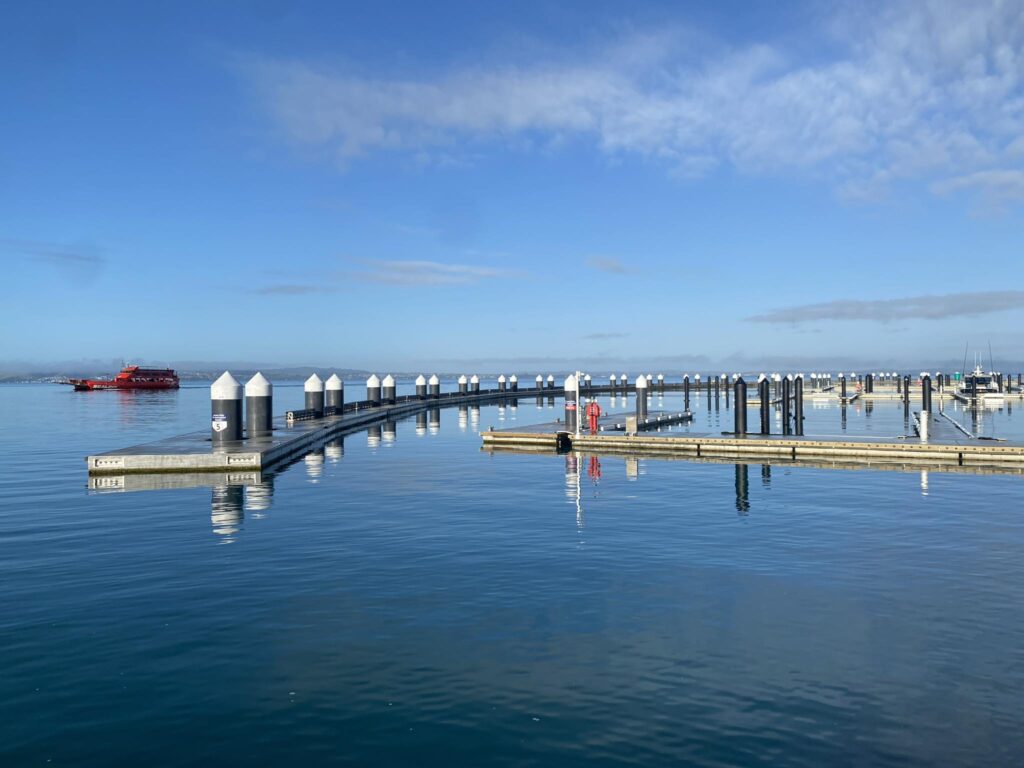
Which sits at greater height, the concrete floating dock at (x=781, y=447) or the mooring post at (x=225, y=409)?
the mooring post at (x=225, y=409)

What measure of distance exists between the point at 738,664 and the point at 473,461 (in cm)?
2225

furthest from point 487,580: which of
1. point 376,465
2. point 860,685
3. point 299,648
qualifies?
point 376,465

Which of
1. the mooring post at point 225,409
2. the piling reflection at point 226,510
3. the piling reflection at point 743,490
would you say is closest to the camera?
the piling reflection at point 226,510

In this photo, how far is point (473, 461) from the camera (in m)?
30.9

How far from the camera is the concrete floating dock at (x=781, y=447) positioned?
26.7 meters

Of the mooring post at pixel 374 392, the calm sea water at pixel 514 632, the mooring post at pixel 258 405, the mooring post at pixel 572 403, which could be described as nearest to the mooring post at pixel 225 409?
the mooring post at pixel 258 405

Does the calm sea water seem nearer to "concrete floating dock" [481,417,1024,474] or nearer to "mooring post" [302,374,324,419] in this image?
"concrete floating dock" [481,417,1024,474]

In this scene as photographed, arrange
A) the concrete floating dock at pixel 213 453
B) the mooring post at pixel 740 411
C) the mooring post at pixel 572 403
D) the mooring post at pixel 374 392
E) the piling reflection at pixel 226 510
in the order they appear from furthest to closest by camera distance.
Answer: the mooring post at pixel 374 392 < the mooring post at pixel 572 403 < the mooring post at pixel 740 411 < the concrete floating dock at pixel 213 453 < the piling reflection at pixel 226 510

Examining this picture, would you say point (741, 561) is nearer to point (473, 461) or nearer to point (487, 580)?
point (487, 580)

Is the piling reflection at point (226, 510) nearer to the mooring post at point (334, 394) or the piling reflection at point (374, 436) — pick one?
the piling reflection at point (374, 436)

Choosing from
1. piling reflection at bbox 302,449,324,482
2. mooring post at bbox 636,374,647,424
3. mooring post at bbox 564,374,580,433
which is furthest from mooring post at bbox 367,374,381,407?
mooring post at bbox 564,374,580,433

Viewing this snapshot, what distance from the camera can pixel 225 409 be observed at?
2842 cm

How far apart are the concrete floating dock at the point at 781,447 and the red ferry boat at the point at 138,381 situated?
443 ft

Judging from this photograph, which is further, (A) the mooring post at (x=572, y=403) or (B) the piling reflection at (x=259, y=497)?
(A) the mooring post at (x=572, y=403)
